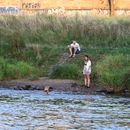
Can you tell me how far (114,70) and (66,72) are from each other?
308 centimetres

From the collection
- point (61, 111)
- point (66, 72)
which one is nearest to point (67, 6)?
point (66, 72)

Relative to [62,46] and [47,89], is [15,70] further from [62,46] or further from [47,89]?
[62,46]

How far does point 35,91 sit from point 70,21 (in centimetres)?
1225

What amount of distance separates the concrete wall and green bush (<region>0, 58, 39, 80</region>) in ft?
64.2

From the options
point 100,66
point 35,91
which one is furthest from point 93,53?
point 35,91

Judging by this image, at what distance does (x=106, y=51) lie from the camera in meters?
39.3

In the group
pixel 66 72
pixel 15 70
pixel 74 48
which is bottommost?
pixel 66 72

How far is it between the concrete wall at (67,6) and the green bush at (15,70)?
64.2 feet

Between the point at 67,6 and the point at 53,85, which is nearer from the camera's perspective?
the point at 53,85

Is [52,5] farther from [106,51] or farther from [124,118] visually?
[124,118]

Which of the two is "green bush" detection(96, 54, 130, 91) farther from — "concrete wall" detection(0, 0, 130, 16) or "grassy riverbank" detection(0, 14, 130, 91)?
"concrete wall" detection(0, 0, 130, 16)

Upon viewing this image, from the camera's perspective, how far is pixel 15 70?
3616 centimetres

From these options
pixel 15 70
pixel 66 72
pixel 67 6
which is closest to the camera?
pixel 66 72

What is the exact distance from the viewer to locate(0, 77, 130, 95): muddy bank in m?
33.2
